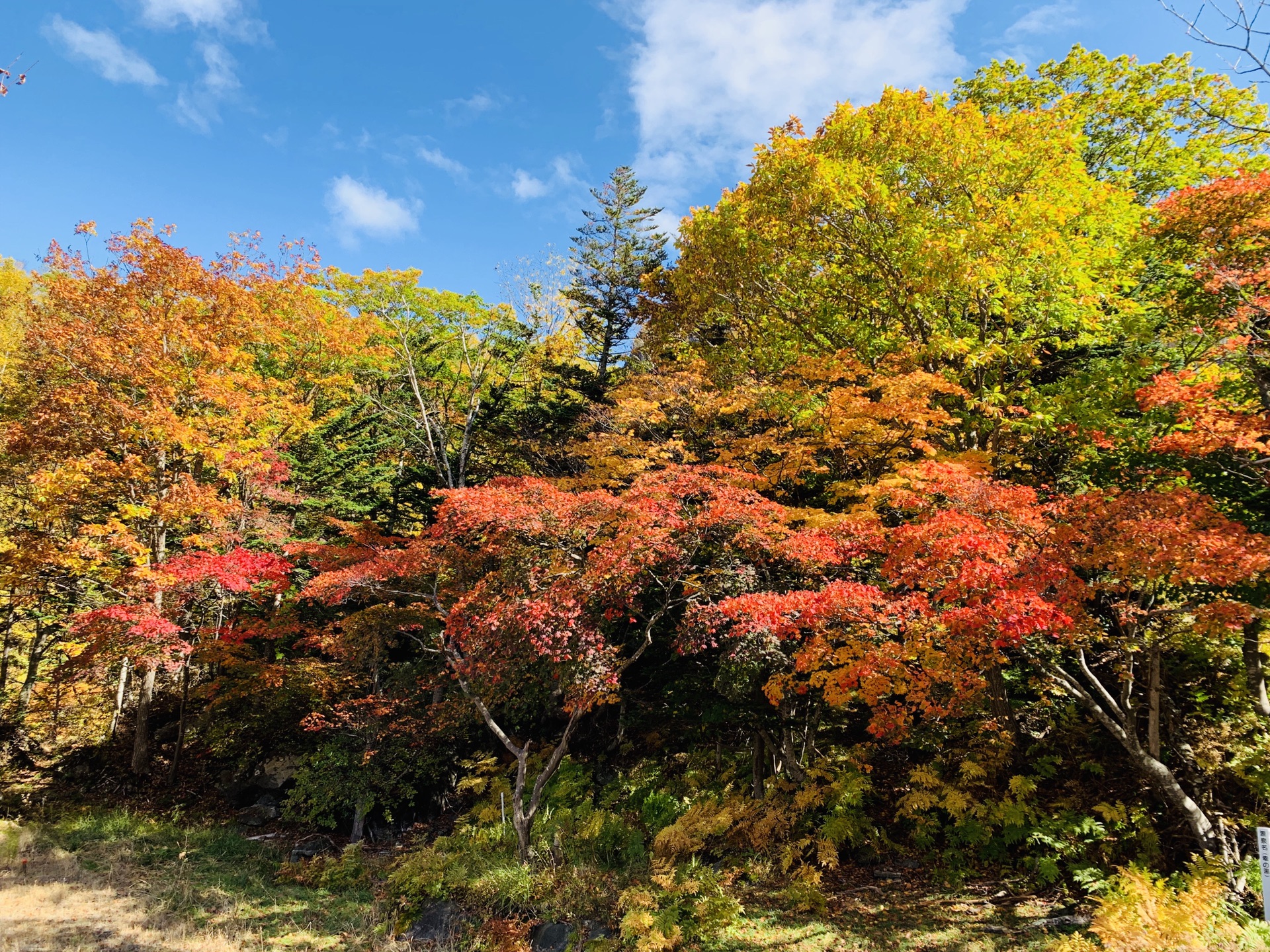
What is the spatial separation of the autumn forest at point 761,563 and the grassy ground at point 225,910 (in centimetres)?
45

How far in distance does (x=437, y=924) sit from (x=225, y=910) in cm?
371

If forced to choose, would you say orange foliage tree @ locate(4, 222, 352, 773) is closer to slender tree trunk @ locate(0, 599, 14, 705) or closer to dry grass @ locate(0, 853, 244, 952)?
slender tree trunk @ locate(0, 599, 14, 705)

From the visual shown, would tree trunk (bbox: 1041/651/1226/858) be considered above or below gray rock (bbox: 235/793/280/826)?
above

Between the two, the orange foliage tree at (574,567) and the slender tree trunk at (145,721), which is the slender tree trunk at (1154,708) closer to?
the orange foliage tree at (574,567)

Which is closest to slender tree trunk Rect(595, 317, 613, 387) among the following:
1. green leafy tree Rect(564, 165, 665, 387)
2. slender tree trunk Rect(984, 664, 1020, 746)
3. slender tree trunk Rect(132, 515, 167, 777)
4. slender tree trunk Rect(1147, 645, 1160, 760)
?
green leafy tree Rect(564, 165, 665, 387)

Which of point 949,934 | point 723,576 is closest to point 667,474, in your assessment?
point 723,576

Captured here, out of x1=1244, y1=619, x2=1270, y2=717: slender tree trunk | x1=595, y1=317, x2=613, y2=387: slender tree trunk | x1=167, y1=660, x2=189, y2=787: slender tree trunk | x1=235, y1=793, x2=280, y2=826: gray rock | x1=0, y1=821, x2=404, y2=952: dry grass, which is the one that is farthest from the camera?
x1=595, y1=317, x2=613, y2=387: slender tree trunk

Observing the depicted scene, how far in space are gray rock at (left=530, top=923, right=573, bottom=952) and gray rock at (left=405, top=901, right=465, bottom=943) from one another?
1.17m

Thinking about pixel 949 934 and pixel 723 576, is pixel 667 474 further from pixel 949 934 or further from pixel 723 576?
pixel 949 934

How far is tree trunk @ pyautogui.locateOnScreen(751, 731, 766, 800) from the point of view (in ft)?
36.2

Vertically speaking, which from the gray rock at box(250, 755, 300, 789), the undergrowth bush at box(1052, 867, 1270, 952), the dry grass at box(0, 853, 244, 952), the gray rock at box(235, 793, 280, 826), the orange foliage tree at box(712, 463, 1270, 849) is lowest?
the gray rock at box(235, 793, 280, 826)

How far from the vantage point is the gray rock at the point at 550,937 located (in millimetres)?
8141

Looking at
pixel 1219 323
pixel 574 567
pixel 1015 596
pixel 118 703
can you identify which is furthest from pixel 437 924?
pixel 118 703

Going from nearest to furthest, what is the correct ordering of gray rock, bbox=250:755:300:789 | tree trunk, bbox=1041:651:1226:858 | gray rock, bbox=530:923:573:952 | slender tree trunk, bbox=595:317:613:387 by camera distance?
tree trunk, bbox=1041:651:1226:858 → gray rock, bbox=530:923:573:952 → gray rock, bbox=250:755:300:789 → slender tree trunk, bbox=595:317:613:387
